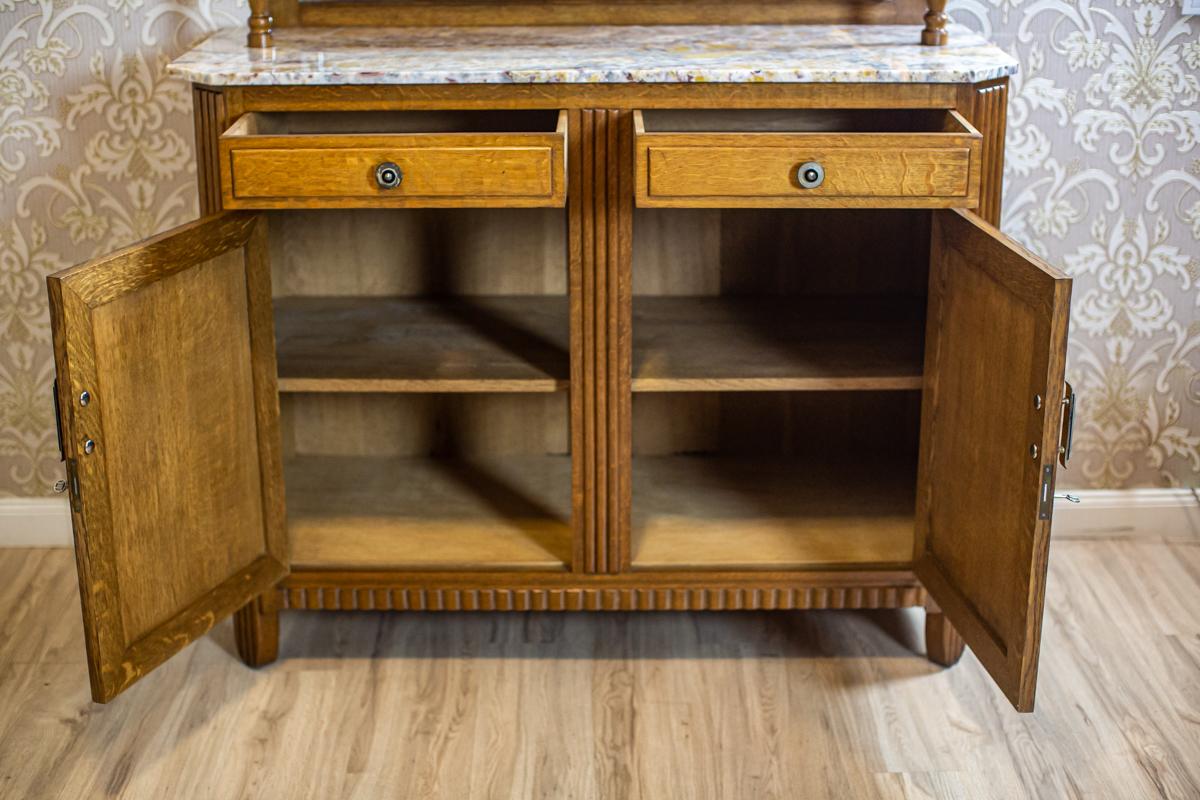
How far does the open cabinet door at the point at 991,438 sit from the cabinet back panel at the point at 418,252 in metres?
0.73

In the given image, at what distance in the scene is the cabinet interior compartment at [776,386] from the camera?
7.43ft

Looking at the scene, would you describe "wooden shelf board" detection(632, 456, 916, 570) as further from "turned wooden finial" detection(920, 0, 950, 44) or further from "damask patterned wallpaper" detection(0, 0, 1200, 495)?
"turned wooden finial" detection(920, 0, 950, 44)

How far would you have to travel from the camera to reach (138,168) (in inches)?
98.7

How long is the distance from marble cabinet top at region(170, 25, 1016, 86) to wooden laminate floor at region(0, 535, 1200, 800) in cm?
90

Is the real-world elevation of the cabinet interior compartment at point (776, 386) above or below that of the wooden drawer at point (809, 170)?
below

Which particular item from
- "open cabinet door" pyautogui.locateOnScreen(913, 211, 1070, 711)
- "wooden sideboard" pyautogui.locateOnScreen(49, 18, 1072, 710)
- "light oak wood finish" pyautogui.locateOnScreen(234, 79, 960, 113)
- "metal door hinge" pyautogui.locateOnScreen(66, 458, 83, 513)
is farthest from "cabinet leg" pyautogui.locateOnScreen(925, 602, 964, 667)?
"metal door hinge" pyautogui.locateOnScreen(66, 458, 83, 513)

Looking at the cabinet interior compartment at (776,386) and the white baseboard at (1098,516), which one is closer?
the cabinet interior compartment at (776,386)

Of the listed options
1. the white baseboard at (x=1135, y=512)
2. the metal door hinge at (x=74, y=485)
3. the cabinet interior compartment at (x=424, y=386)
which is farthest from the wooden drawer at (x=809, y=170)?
the white baseboard at (x=1135, y=512)

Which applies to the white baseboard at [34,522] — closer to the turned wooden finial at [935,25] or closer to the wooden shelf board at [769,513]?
the wooden shelf board at [769,513]

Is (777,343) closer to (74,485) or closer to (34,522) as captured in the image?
(74,485)

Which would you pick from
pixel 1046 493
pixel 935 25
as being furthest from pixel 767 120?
pixel 1046 493

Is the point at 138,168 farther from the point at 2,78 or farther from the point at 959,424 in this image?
the point at 959,424

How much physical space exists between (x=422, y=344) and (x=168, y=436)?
0.50 meters

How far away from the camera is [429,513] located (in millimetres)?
2438
